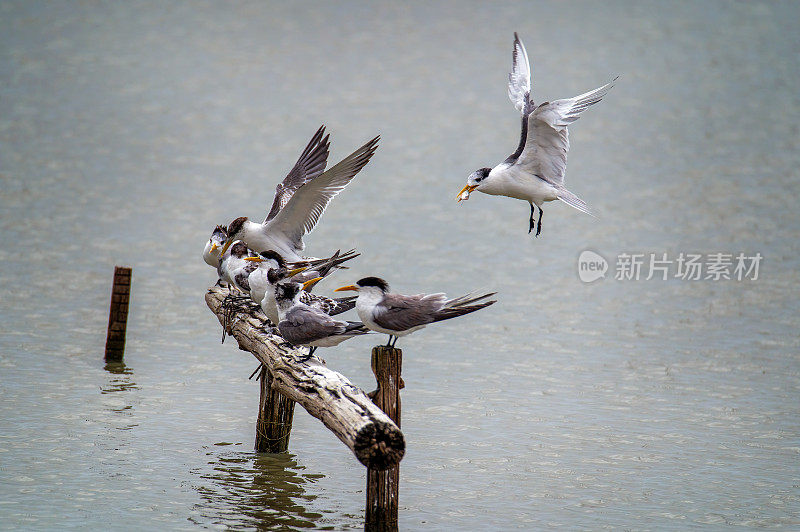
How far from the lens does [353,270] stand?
784 inches

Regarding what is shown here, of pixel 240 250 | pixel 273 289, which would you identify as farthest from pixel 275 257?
pixel 240 250

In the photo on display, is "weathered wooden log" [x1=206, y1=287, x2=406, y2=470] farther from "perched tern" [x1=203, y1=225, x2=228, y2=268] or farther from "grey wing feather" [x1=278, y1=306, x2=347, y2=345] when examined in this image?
"perched tern" [x1=203, y1=225, x2=228, y2=268]

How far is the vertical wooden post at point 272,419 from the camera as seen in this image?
1007 cm

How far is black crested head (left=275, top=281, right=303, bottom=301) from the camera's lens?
8.81 meters

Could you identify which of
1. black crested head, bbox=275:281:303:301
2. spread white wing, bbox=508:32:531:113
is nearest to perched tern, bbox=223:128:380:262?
black crested head, bbox=275:281:303:301

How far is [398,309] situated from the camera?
7469 mm

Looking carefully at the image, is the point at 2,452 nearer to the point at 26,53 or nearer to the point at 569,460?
the point at 569,460

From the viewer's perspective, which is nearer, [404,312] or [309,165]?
[404,312]

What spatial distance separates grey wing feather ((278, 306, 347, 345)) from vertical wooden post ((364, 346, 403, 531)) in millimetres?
722

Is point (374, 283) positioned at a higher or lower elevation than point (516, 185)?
lower

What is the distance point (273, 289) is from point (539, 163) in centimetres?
247

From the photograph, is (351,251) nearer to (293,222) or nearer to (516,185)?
(516,185)

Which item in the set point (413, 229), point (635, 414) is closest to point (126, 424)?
point (635, 414)

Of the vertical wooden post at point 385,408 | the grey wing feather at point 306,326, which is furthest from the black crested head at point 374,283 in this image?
the grey wing feather at point 306,326
